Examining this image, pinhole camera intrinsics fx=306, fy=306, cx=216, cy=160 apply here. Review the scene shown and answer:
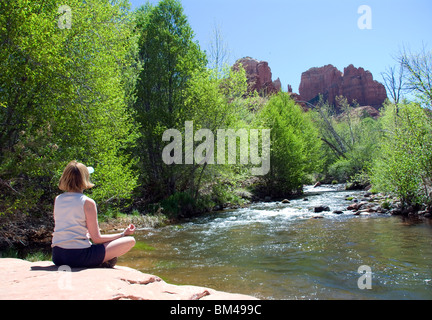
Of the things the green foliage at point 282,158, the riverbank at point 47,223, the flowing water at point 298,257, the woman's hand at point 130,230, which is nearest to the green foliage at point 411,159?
the riverbank at point 47,223

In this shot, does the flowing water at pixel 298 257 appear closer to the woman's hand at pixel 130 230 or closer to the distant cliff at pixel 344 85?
the woman's hand at pixel 130 230

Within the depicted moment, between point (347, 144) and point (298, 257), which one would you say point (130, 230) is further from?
point (347, 144)

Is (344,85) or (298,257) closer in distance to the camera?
(298,257)

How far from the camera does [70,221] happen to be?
4.12 meters

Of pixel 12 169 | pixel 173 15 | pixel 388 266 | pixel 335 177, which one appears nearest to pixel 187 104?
pixel 173 15

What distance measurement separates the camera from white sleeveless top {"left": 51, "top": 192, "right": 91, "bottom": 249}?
4.08 meters

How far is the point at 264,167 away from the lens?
26203mm

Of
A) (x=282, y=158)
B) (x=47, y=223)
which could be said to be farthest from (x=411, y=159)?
(x=282, y=158)

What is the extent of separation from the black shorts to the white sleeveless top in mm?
70

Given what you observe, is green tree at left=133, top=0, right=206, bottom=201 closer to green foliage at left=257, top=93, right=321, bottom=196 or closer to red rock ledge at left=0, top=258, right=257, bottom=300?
green foliage at left=257, top=93, right=321, bottom=196

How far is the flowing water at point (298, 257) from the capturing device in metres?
5.48

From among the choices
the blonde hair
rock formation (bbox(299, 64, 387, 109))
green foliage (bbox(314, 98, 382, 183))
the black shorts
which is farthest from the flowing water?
rock formation (bbox(299, 64, 387, 109))

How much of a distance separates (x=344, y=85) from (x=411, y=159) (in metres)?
125

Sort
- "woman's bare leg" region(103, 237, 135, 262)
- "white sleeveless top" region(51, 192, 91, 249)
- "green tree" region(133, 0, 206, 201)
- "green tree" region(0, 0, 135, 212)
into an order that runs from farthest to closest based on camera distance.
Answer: "green tree" region(133, 0, 206, 201)
"green tree" region(0, 0, 135, 212)
"woman's bare leg" region(103, 237, 135, 262)
"white sleeveless top" region(51, 192, 91, 249)
